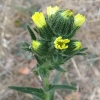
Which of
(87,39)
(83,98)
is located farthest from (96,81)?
(87,39)

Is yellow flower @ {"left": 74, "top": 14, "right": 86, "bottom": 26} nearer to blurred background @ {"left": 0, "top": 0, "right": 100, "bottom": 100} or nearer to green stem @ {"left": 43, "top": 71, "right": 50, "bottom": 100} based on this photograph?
green stem @ {"left": 43, "top": 71, "right": 50, "bottom": 100}

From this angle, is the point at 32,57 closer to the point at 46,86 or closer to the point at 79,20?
the point at 46,86

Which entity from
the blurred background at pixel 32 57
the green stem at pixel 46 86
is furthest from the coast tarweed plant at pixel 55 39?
the blurred background at pixel 32 57

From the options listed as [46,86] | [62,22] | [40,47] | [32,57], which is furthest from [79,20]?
[32,57]

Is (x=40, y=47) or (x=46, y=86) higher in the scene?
(x=40, y=47)

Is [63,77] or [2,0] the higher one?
[2,0]

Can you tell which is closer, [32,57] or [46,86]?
[46,86]

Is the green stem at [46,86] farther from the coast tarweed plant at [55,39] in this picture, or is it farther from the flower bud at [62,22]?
the flower bud at [62,22]

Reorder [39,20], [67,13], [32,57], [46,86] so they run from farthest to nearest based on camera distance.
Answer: [32,57] < [46,86] < [39,20] < [67,13]

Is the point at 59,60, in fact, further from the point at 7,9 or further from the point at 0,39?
the point at 7,9
